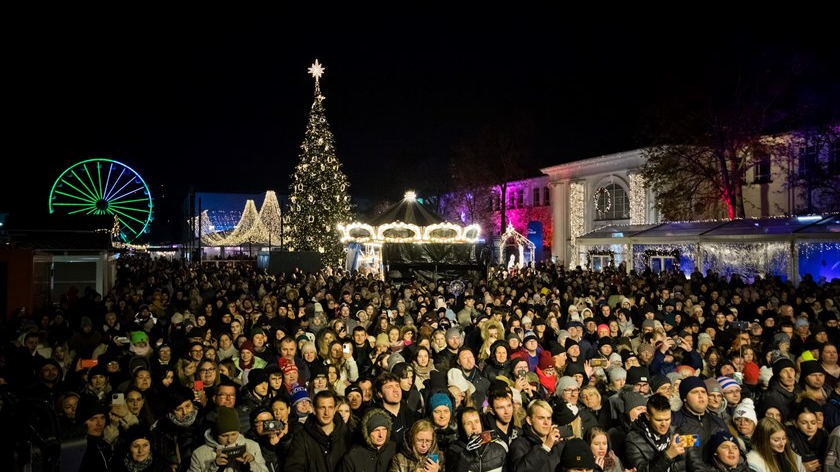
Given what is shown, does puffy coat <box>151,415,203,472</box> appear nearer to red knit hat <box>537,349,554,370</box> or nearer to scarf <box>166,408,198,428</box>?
scarf <box>166,408,198,428</box>

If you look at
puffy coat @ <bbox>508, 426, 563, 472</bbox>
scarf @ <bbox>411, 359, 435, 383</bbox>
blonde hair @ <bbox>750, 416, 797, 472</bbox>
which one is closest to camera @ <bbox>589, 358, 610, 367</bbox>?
scarf @ <bbox>411, 359, 435, 383</bbox>

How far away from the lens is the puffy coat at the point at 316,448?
4602 millimetres

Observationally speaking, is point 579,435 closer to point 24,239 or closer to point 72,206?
point 24,239

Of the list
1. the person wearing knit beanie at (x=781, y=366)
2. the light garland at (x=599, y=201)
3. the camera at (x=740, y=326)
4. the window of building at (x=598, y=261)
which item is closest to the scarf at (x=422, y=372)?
the person wearing knit beanie at (x=781, y=366)

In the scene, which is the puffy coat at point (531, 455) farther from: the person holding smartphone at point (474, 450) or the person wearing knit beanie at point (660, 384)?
the person wearing knit beanie at point (660, 384)

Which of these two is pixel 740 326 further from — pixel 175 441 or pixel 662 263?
pixel 662 263

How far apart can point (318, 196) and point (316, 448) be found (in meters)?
25.8

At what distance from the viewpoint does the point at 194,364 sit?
22.4ft

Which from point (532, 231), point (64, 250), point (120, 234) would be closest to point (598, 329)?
point (64, 250)

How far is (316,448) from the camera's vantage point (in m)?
4.72

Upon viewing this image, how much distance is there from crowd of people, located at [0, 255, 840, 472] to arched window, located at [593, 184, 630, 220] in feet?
85.9

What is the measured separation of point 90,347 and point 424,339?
16.2 feet

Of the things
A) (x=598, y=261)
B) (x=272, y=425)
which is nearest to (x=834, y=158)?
(x=598, y=261)

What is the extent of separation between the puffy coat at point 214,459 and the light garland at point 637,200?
33567 mm
